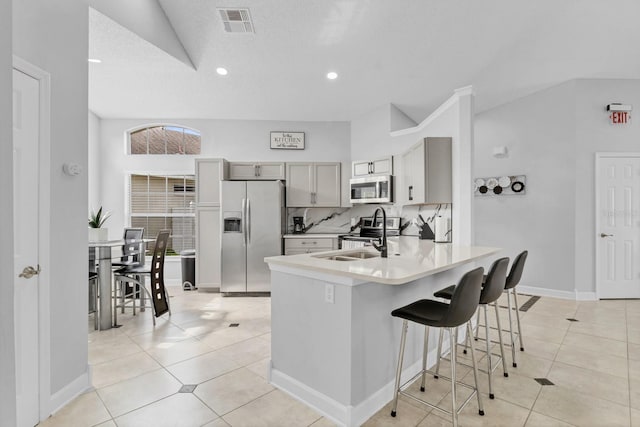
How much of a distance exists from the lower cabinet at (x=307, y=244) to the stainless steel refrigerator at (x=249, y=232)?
210 mm

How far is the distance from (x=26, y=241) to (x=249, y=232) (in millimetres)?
3109

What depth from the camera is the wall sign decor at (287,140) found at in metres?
5.75

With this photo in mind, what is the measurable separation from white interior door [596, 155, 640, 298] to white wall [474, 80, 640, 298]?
135mm

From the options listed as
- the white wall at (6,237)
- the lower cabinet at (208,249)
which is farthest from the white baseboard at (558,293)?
the white wall at (6,237)

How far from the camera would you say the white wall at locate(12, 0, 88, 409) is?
1.96m

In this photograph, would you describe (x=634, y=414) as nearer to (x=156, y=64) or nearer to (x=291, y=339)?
(x=291, y=339)

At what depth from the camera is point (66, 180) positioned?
2111 mm

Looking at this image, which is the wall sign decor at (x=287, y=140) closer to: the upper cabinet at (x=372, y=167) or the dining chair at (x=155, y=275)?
the upper cabinet at (x=372, y=167)

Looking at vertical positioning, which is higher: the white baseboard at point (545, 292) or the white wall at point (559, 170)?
the white wall at point (559, 170)

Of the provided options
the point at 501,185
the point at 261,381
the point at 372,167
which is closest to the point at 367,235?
the point at 372,167

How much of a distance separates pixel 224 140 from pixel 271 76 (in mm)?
1756

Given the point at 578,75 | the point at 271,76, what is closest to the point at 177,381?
the point at 271,76

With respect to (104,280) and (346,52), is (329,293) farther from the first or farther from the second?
(346,52)

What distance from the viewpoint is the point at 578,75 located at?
14.7ft
